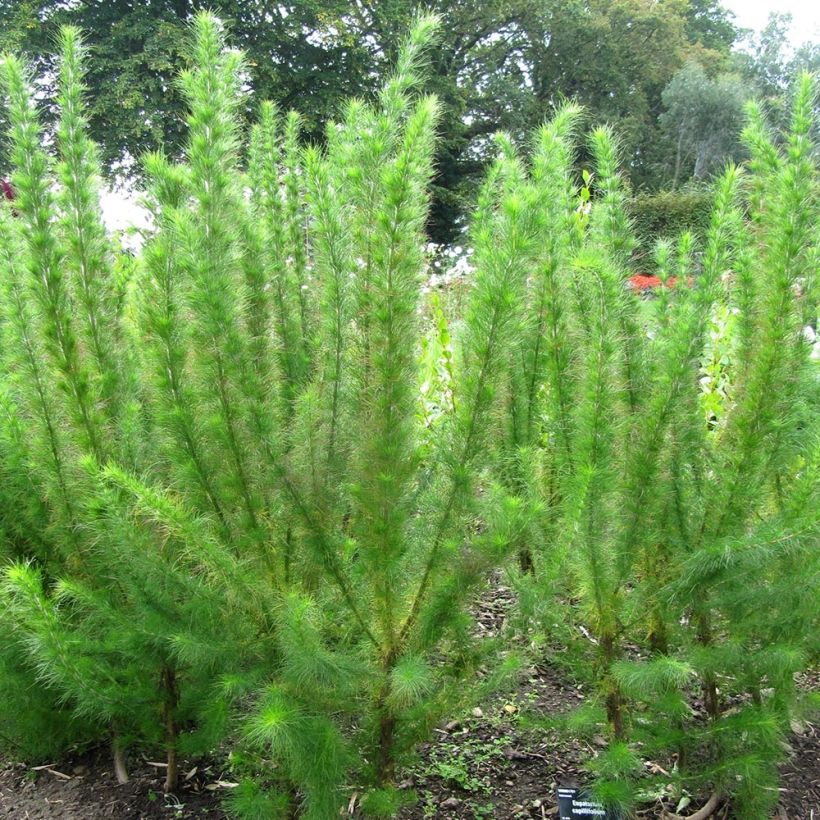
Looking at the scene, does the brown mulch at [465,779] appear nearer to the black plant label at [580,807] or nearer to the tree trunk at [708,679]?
the black plant label at [580,807]

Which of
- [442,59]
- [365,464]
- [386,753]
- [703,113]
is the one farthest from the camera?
[703,113]

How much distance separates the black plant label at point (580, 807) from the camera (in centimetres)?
196

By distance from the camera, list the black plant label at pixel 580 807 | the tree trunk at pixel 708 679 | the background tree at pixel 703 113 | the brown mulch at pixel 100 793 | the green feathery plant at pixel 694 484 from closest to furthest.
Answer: the green feathery plant at pixel 694 484, the black plant label at pixel 580 807, the tree trunk at pixel 708 679, the brown mulch at pixel 100 793, the background tree at pixel 703 113

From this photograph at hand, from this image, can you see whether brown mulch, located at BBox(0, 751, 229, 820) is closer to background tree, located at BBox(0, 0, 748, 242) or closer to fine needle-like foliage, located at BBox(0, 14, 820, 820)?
fine needle-like foliage, located at BBox(0, 14, 820, 820)

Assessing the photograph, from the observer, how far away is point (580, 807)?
199cm

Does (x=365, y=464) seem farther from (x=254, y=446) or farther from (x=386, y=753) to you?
(x=386, y=753)

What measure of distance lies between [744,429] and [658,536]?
375 millimetres

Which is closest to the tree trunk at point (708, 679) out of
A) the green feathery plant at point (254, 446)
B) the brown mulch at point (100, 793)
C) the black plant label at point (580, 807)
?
the black plant label at point (580, 807)

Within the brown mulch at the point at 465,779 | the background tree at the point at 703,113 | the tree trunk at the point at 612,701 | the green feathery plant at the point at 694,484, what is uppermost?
the background tree at the point at 703,113

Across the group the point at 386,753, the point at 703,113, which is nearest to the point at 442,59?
the point at 703,113

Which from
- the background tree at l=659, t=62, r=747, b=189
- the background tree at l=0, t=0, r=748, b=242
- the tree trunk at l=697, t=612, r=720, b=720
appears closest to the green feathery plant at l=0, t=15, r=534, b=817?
the tree trunk at l=697, t=612, r=720, b=720

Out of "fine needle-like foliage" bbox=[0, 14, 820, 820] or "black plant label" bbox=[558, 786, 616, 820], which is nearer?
"fine needle-like foliage" bbox=[0, 14, 820, 820]

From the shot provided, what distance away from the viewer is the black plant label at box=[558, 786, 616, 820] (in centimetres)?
196

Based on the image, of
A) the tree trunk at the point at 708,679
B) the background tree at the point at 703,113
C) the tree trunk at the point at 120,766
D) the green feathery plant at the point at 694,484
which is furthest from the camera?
the background tree at the point at 703,113
